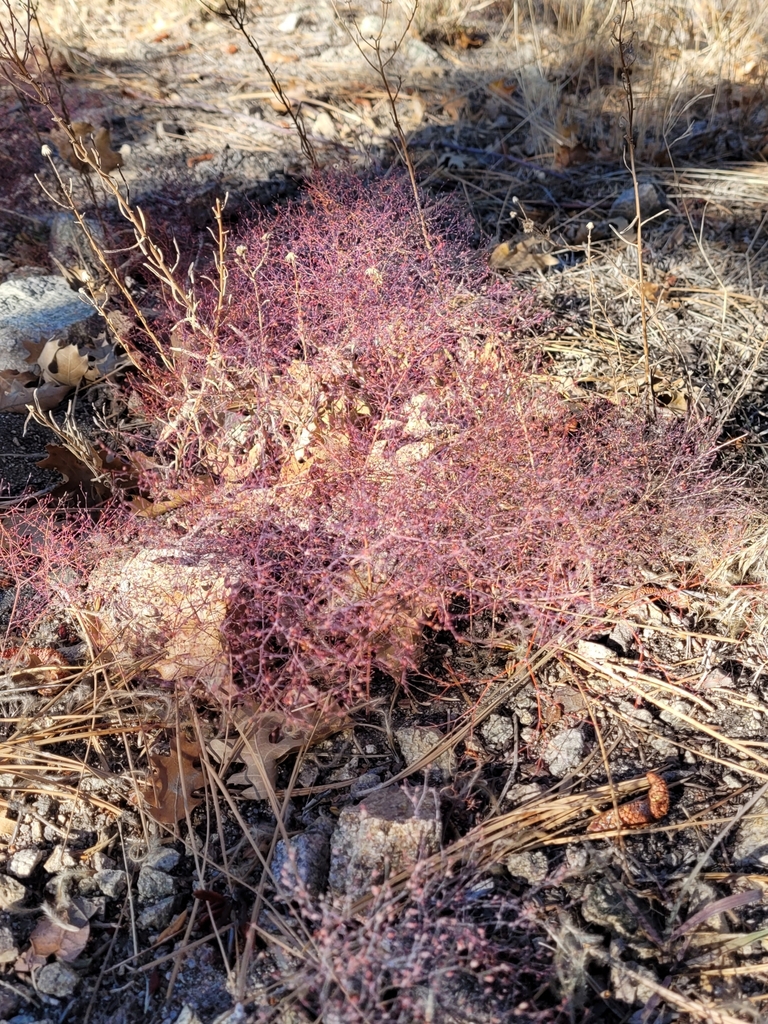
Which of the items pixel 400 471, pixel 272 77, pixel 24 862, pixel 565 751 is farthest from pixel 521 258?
pixel 24 862

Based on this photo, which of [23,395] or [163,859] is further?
[23,395]

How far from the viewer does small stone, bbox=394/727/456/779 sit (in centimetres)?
152

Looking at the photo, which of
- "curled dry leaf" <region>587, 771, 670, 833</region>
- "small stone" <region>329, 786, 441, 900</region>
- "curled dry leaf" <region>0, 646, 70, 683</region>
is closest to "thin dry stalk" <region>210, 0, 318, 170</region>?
"curled dry leaf" <region>0, 646, 70, 683</region>

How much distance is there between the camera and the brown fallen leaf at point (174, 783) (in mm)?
1476

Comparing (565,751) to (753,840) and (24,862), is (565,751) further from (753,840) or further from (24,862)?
(24,862)

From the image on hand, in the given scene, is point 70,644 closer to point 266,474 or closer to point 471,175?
point 266,474

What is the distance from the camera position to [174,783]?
151cm

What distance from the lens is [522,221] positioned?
2.54 m

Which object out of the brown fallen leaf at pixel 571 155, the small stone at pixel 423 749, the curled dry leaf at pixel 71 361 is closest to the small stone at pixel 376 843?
the small stone at pixel 423 749

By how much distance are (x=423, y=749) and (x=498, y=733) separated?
15 cm

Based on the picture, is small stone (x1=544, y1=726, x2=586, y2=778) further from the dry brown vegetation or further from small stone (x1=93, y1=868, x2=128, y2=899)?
small stone (x1=93, y1=868, x2=128, y2=899)

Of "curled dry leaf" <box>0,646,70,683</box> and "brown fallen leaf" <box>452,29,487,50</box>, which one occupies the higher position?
"brown fallen leaf" <box>452,29,487,50</box>

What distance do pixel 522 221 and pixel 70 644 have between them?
1.81 metres

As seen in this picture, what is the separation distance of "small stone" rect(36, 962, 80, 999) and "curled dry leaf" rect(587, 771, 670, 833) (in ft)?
2.90
